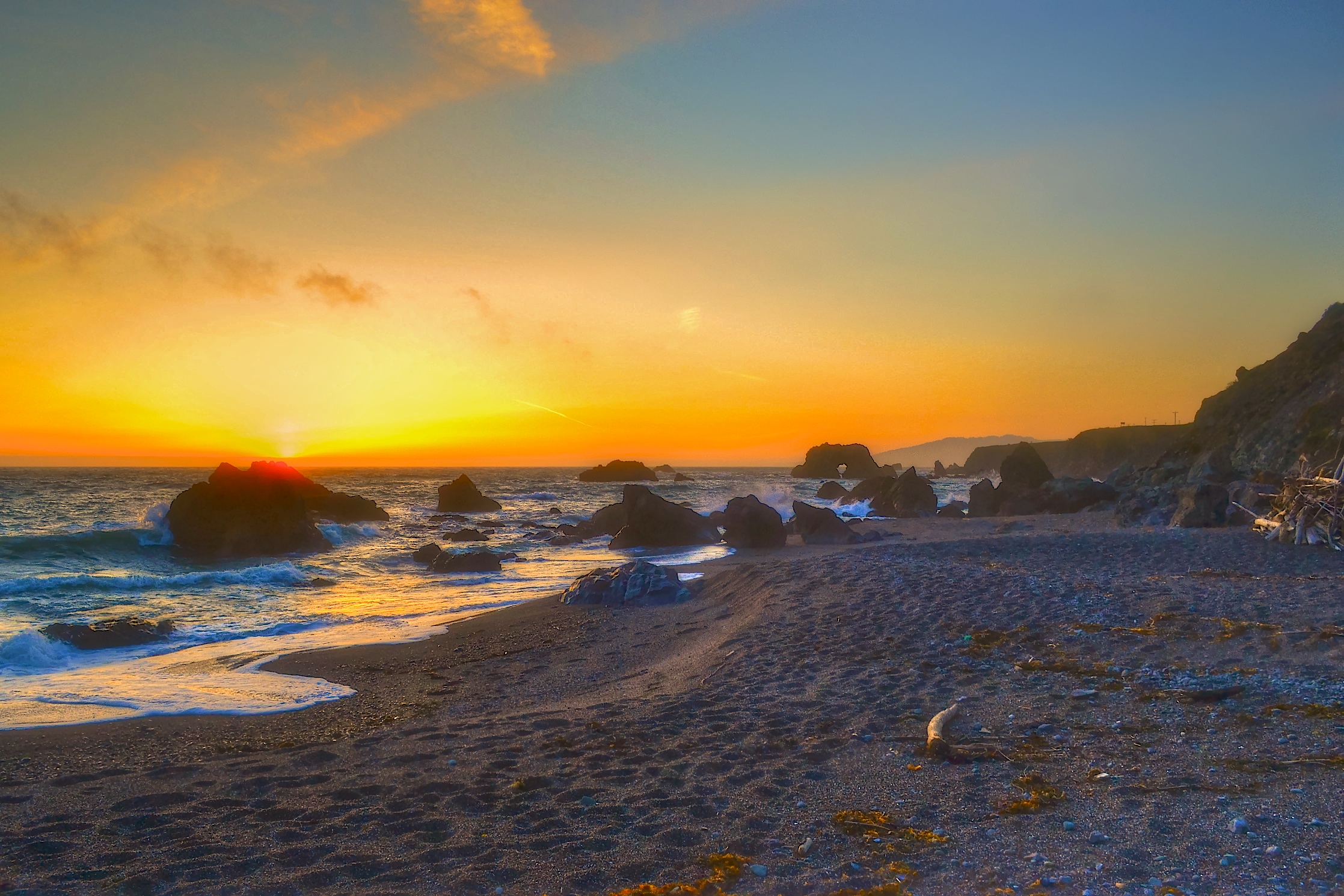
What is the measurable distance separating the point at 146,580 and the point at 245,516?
1036 cm

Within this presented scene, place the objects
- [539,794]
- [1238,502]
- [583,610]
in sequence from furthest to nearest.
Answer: [1238,502], [583,610], [539,794]

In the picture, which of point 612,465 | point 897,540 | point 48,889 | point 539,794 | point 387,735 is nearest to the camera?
point 48,889

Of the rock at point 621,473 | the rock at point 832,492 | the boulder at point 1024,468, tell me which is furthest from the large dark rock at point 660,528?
the rock at point 621,473

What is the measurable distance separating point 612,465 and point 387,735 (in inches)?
4793

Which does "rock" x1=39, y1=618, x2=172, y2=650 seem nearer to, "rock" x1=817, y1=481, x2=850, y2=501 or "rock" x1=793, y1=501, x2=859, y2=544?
"rock" x1=793, y1=501, x2=859, y2=544

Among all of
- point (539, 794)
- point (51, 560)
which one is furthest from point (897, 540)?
point (51, 560)

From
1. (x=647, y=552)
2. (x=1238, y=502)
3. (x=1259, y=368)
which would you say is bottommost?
(x=647, y=552)

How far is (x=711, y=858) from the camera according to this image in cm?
481

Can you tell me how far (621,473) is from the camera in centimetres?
12731

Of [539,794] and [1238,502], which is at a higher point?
[1238,502]

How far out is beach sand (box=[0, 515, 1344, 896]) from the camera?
15.3 ft

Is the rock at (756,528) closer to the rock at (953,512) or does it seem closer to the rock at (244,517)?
the rock at (953,512)

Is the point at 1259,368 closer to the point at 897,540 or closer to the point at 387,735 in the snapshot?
the point at 897,540

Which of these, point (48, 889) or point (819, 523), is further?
point (819, 523)
